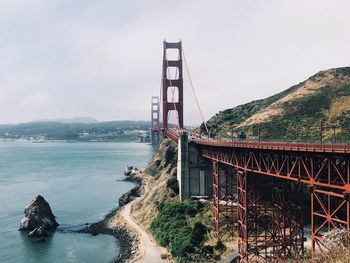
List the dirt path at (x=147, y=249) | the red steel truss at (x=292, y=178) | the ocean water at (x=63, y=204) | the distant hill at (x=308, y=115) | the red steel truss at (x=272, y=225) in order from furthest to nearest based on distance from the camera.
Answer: the distant hill at (x=308, y=115) → the ocean water at (x=63, y=204) → the dirt path at (x=147, y=249) → the red steel truss at (x=272, y=225) → the red steel truss at (x=292, y=178)

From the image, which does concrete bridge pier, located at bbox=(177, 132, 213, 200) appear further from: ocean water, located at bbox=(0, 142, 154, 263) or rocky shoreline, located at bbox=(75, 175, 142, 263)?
ocean water, located at bbox=(0, 142, 154, 263)

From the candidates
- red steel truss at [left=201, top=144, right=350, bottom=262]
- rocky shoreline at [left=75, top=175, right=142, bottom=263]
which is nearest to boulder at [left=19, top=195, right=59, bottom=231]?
rocky shoreline at [left=75, top=175, right=142, bottom=263]

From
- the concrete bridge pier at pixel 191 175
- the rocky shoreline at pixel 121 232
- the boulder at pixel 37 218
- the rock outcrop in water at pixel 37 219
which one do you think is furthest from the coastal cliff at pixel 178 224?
the boulder at pixel 37 218

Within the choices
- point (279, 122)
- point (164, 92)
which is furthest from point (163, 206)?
point (164, 92)

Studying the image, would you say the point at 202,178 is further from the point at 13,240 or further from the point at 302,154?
the point at 302,154

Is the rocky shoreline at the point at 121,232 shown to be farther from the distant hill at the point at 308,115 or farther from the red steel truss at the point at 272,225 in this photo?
the distant hill at the point at 308,115

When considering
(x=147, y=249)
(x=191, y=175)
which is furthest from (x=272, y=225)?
(x=191, y=175)
